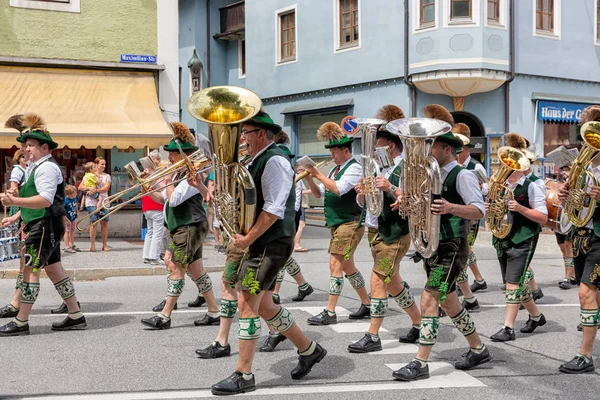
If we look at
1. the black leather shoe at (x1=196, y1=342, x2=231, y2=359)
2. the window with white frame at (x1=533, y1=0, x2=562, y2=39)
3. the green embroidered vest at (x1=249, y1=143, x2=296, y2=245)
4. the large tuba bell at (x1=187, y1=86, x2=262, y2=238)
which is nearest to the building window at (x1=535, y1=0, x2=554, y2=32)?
the window with white frame at (x1=533, y1=0, x2=562, y2=39)

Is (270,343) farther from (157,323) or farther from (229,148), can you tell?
(229,148)

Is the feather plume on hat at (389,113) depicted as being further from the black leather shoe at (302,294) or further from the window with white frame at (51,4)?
the window with white frame at (51,4)

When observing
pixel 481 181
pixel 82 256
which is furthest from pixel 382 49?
pixel 481 181

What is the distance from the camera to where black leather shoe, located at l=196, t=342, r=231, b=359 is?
20.3 ft

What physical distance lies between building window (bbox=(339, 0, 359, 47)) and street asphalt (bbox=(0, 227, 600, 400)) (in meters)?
14.7

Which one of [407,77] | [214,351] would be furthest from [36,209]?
[407,77]

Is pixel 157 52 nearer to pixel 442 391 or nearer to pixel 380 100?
pixel 380 100

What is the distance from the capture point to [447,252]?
18.1ft

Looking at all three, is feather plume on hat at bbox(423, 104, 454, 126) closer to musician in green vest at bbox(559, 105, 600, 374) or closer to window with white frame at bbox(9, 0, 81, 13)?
musician in green vest at bbox(559, 105, 600, 374)

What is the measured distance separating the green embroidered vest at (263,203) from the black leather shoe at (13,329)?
3.01m

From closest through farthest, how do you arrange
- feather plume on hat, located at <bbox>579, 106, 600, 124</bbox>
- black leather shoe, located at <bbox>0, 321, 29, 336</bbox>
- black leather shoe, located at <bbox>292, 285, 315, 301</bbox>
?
feather plume on hat, located at <bbox>579, 106, 600, 124</bbox> < black leather shoe, located at <bbox>0, 321, 29, 336</bbox> < black leather shoe, located at <bbox>292, 285, 315, 301</bbox>

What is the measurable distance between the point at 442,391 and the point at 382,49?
1744 cm

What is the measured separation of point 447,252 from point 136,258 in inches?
335

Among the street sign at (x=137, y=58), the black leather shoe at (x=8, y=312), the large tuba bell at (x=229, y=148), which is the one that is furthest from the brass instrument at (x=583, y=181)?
the street sign at (x=137, y=58)
